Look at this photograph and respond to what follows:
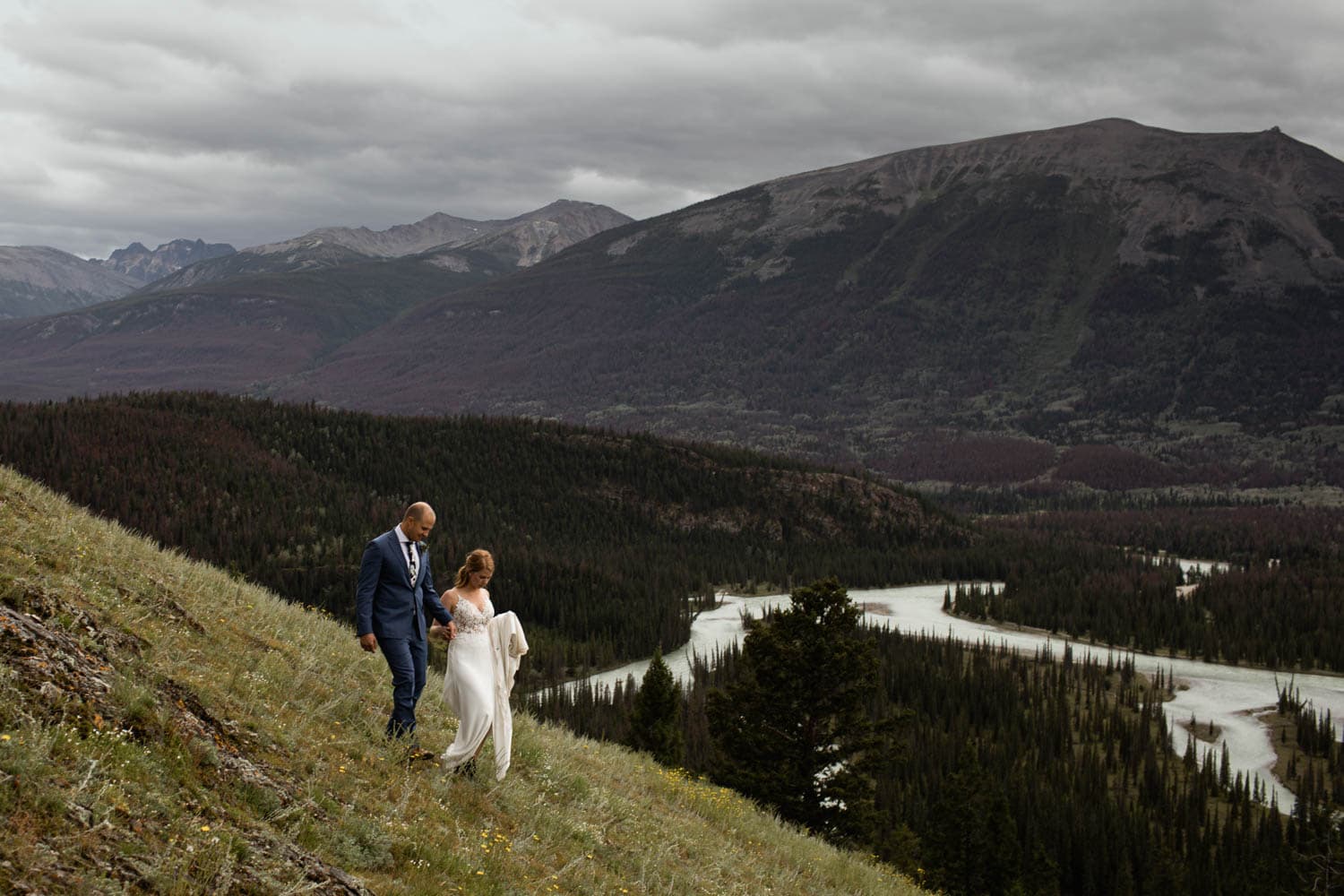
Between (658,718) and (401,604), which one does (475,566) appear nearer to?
(401,604)

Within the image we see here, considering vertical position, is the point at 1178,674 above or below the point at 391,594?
Answer: below

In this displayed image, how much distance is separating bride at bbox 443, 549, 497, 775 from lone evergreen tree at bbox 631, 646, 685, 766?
34799 millimetres

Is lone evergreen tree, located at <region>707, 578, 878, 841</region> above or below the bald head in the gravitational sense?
below

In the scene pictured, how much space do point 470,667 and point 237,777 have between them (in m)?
4.16

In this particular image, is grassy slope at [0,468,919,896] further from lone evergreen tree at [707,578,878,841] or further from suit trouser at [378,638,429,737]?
lone evergreen tree at [707,578,878,841]

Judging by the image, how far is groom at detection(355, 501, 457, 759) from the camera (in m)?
15.1

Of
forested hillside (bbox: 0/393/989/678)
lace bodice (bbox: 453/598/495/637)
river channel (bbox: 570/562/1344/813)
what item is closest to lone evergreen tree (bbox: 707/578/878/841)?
lace bodice (bbox: 453/598/495/637)

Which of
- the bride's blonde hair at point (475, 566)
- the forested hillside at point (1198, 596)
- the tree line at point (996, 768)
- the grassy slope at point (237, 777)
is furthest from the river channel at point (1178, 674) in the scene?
the bride's blonde hair at point (475, 566)

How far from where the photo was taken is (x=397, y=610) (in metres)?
15.3

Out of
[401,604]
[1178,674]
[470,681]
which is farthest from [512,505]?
[470,681]

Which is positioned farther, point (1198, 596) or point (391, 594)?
point (1198, 596)

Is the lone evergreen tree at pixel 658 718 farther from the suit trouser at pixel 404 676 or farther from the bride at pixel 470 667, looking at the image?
the bride at pixel 470 667

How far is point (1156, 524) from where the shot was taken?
183 metres

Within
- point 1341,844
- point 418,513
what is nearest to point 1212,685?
point 1341,844
